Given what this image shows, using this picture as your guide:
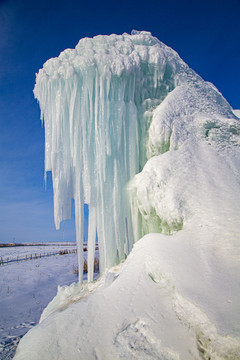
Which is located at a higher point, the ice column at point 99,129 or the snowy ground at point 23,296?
the ice column at point 99,129

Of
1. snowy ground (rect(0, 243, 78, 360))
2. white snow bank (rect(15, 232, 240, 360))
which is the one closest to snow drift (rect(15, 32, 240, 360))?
white snow bank (rect(15, 232, 240, 360))

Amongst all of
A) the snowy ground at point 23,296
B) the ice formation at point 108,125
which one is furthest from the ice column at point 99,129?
the snowy ground at point 23,296

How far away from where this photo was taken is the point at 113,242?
4.06m

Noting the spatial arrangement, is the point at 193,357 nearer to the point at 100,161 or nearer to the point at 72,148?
the point at 100,161

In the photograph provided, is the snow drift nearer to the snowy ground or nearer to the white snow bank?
the white snow bank

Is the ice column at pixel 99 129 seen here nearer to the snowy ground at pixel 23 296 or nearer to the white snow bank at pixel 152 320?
the snowy ground at pixel 23 296

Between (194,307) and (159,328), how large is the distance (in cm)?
31

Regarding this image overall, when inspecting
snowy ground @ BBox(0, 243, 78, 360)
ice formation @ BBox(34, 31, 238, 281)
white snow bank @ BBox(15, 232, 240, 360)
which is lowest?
snowy ground @ BBox(0, 243, 78, 360)

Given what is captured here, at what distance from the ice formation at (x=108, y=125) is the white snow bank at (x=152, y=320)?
6.12 ft

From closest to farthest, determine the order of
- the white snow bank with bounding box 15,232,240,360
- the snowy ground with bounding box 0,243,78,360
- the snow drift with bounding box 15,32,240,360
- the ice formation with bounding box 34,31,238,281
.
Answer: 1. the white snow bank with bounding box 15,232,240,360
2. the snow drift with bounding box 15,32,240,360
3. the snowy ground with bounding box 0,243,78,360
4. the ice formation with bounding box 34,31,238,281

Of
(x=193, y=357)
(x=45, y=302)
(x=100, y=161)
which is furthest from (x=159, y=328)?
(x=45, y=302)

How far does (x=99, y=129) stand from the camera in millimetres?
4180

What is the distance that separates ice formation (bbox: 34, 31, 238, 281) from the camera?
4020 millimetres

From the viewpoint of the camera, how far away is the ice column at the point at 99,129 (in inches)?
160
